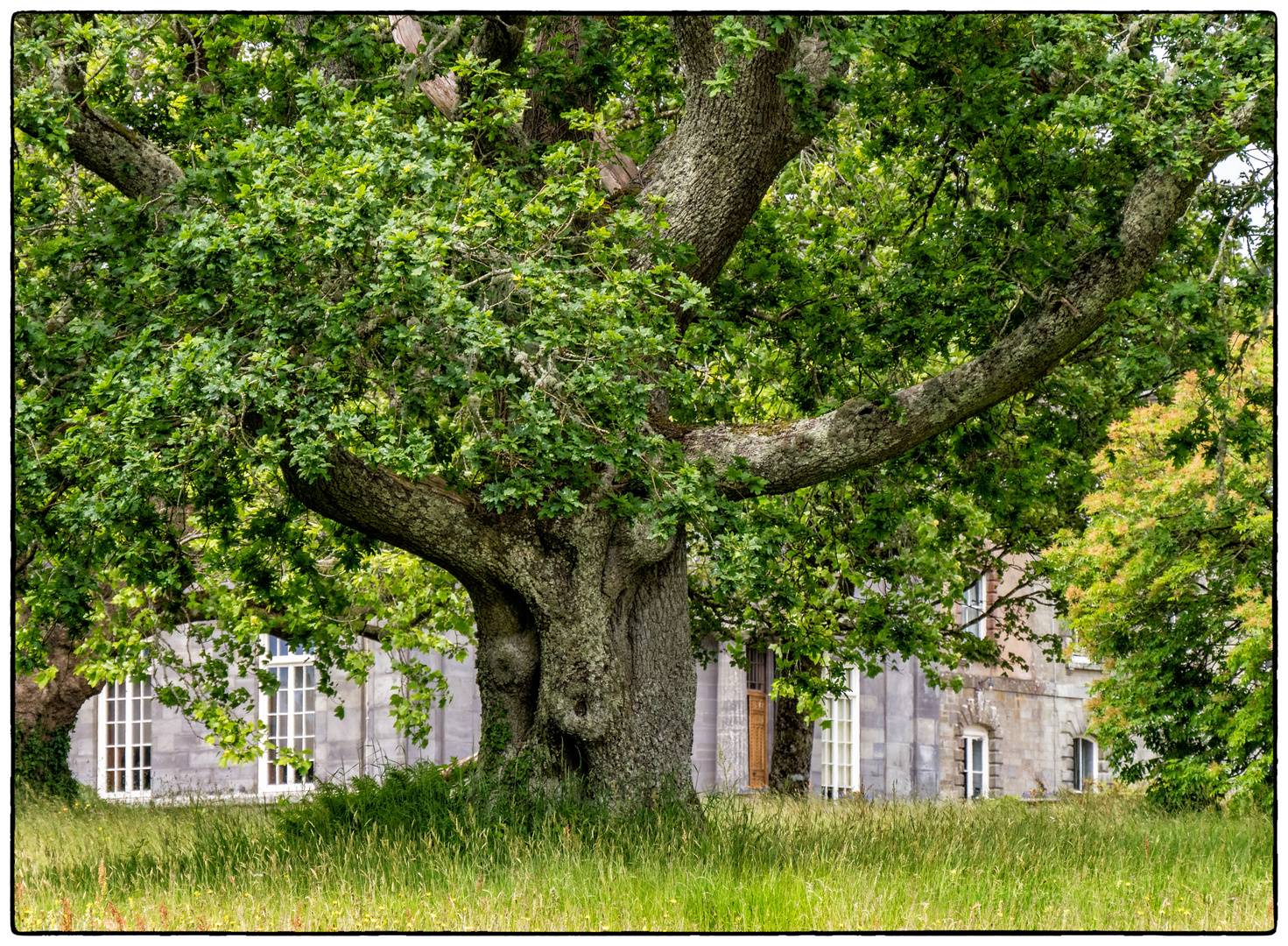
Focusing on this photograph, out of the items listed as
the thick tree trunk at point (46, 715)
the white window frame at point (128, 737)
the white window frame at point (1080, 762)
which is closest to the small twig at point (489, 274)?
the thick tree trunk at point (46, 715)

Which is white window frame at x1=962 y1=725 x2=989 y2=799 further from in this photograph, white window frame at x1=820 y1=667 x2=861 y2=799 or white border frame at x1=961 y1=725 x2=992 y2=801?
white window frame at x1=820 y1=667 x2=861 y2=799

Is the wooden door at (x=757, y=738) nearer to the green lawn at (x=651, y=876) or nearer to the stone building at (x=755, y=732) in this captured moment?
the stone building at (x=755, y=732)

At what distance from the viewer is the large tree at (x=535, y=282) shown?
25.2 ft

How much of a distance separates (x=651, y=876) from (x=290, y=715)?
18.9 m

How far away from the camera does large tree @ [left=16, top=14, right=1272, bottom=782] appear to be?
7680 millimetres

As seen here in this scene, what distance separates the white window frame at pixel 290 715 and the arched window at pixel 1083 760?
1746 centimetres

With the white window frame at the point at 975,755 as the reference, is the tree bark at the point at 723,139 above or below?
above

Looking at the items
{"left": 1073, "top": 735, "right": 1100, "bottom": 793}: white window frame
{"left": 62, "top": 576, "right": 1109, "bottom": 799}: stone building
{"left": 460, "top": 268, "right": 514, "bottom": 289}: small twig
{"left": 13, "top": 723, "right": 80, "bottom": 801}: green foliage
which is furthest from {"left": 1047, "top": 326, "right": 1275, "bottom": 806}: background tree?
{"left": 1073, "top": 735, "right": 1100, "bottom": 793}: white window frame

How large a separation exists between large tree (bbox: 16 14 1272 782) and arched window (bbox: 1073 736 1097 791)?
19.9 meters

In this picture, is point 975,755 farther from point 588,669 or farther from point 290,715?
point 588,669

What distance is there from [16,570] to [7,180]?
9.15 feet

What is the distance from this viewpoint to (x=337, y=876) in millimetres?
8016

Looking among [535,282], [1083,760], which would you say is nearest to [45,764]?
[535,282]

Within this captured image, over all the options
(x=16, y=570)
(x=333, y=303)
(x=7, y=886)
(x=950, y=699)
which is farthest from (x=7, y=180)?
(x=950, y=699)
